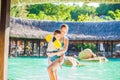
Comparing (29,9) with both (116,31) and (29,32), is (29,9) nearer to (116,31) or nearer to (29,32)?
(29,32)

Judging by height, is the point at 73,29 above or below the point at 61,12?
below

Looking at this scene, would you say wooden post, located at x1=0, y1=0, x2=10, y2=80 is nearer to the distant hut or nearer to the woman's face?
the distant hut

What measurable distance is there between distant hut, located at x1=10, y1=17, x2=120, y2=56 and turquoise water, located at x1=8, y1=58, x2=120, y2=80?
4.9 inches

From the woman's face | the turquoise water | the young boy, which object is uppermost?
the woman's face

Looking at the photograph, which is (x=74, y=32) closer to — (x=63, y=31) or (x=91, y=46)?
(x=63, y=31)

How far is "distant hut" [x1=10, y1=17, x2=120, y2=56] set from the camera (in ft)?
8.00

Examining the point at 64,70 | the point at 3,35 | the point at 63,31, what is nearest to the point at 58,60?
the point at 64,70

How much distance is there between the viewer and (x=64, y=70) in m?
2.42

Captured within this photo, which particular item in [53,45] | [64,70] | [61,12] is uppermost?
[61,12]

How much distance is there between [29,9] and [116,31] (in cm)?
93

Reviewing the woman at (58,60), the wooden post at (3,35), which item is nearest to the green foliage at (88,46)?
the woman at (58,60)

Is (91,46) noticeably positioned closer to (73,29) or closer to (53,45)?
(73,29)

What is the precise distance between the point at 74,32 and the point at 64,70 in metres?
0.40

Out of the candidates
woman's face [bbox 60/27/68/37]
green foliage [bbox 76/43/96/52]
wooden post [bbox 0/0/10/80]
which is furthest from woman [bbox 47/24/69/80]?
wooden post [bbox 0/0/10/80]
